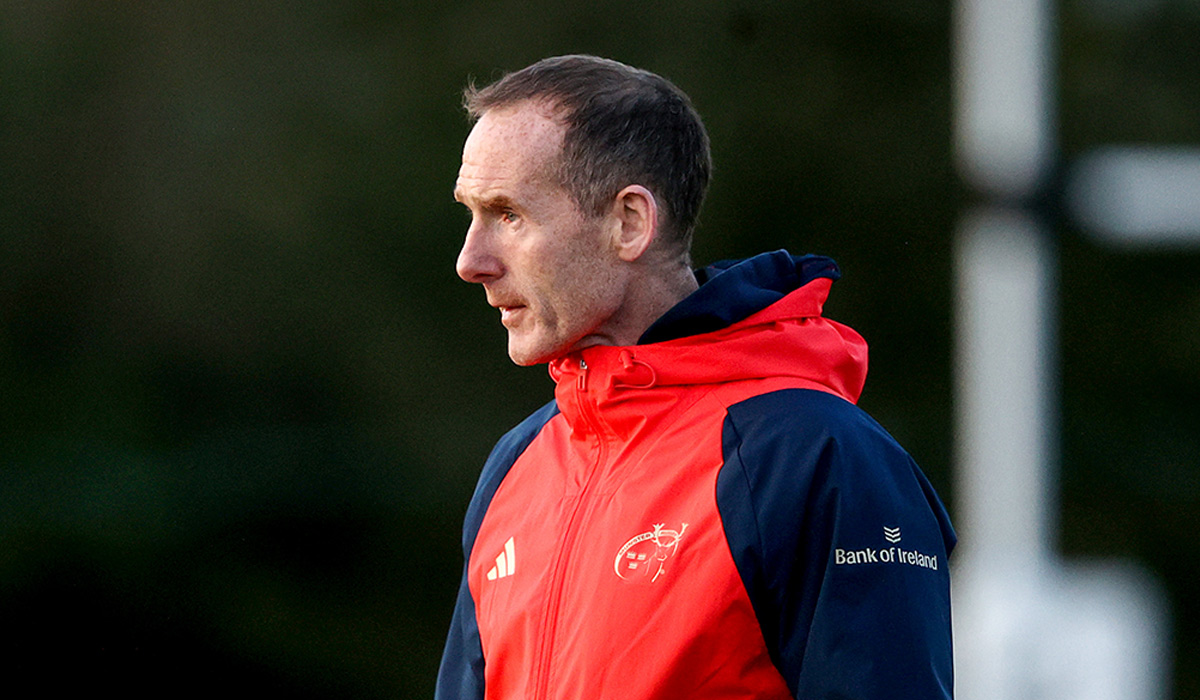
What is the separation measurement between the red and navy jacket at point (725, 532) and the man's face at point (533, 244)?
61mm

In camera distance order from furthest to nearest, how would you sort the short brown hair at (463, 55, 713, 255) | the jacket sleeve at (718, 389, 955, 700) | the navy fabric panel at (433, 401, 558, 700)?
the navy fabric panel at (433, 401, 558, 700) → the short brown hair at (463, 55, 713, 255) → the jacket sleeve at (718, 389, 955, 700)

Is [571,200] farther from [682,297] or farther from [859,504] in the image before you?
[859,504]

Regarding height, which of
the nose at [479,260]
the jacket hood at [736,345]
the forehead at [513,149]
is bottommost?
the jacket hood at [736,345]

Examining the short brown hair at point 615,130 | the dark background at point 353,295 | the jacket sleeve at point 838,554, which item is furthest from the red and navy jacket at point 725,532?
the dark background at point 353,295

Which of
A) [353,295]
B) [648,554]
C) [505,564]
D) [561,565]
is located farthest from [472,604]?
[353,295]

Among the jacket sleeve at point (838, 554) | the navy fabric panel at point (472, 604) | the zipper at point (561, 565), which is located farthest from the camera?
the navy fabric panel at point (472, 604)

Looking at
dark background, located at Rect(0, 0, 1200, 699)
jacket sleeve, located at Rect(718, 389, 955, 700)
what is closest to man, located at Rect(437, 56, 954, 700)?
jacket sleeve, located at Rect(718, 389, 955, 700)

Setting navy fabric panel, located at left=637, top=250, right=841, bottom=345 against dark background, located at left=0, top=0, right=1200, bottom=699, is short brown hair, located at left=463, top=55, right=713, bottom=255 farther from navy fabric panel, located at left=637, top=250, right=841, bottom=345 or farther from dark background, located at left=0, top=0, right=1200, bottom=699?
dark background, located at left=0, top=0, right=1200, bottom=699

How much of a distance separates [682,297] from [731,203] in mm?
3876

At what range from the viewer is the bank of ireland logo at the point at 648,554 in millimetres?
1493

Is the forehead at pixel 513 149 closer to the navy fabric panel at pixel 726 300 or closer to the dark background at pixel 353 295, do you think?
the navy fabric panel at pixel 726 300

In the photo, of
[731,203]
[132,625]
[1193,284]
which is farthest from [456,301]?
[1193,284]

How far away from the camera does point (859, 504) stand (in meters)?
1.44

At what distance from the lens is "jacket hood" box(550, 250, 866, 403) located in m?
1.60
